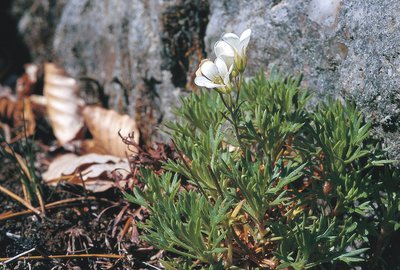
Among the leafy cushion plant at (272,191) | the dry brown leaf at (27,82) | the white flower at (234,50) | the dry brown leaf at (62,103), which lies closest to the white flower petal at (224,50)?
the white flower at (234,50)

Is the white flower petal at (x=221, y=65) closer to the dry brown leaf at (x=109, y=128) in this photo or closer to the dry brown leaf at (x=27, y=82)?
the dry brown leaf at (x=109, y=128)

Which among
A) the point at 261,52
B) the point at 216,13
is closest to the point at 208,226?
the point at 261,52

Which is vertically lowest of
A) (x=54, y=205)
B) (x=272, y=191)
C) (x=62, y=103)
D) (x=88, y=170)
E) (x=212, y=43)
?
(x=54, y=205)

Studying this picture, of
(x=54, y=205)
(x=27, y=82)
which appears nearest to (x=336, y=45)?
(x=54, y=205)

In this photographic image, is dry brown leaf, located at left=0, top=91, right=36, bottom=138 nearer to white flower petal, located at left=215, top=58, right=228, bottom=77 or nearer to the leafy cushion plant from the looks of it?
the leafy cushion plant

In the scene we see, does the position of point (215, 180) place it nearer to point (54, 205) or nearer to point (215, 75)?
point (215, 75)
